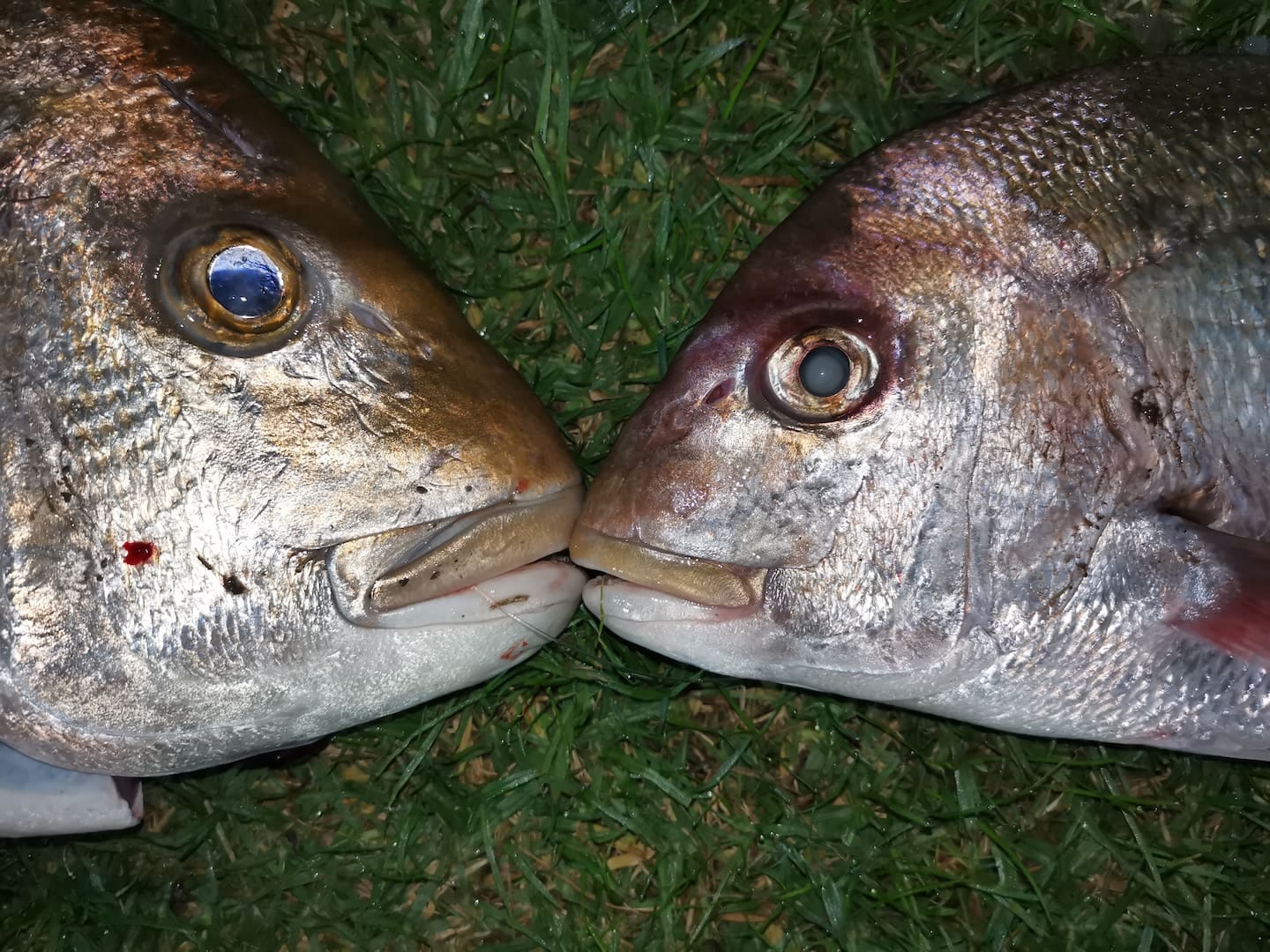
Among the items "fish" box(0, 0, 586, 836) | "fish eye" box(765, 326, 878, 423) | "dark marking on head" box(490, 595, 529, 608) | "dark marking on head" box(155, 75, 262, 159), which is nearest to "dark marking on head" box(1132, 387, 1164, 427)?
"fish eye" box(765, 326, 878, 423)

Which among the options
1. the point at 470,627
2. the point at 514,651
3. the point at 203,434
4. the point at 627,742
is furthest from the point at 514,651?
the point at 203,434

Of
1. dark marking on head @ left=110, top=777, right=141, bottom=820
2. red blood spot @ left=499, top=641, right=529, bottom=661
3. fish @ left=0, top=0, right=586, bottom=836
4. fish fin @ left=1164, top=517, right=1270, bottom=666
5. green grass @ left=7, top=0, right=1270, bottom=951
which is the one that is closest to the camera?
fish @ left=0, top=0, right=586, bottom=836

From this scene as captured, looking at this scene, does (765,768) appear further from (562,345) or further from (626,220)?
(626,220)

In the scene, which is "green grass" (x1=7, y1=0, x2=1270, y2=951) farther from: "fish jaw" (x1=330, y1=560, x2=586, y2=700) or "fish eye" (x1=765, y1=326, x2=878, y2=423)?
"fish eye" (x1=765, y1=326, x2=878, y2=423)

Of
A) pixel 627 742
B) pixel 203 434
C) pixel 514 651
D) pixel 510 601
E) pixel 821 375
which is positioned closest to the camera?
pixel 203 434

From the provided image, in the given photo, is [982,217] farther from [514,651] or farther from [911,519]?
[514,651]
